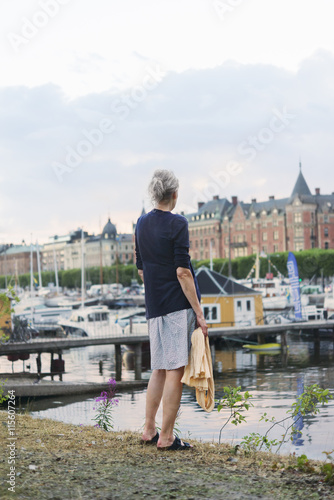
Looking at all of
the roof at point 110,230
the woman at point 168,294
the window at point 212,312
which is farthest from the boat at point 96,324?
the roof at point 110,230

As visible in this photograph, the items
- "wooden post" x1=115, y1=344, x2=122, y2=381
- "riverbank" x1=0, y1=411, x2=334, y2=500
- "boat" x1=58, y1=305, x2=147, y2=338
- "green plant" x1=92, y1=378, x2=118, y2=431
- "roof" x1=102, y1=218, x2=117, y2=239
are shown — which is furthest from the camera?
"roof" x1=102, y1=218, x2=117, y2=239

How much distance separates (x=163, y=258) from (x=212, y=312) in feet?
107

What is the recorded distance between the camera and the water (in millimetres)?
13246

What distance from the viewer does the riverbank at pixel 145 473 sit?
4105mm

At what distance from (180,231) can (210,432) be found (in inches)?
361

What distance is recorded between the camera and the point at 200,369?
5164 mm

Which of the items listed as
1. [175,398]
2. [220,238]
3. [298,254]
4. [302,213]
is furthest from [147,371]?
[220,238]

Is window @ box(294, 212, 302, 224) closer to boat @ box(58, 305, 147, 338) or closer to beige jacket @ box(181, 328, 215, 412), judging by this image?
boat @ box(58, 305, 147, 338)

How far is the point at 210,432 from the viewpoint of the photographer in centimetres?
1345

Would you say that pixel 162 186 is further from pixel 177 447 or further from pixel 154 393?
pixel 177 447

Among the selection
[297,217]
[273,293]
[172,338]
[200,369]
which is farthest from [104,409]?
[297,217]

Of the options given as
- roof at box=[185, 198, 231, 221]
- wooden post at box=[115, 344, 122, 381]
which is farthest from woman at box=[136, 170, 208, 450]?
roof at box=[185, 198, 231, 221]

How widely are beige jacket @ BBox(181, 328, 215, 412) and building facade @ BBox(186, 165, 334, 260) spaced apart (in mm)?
109123

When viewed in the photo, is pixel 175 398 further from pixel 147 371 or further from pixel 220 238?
pixel 220 238
